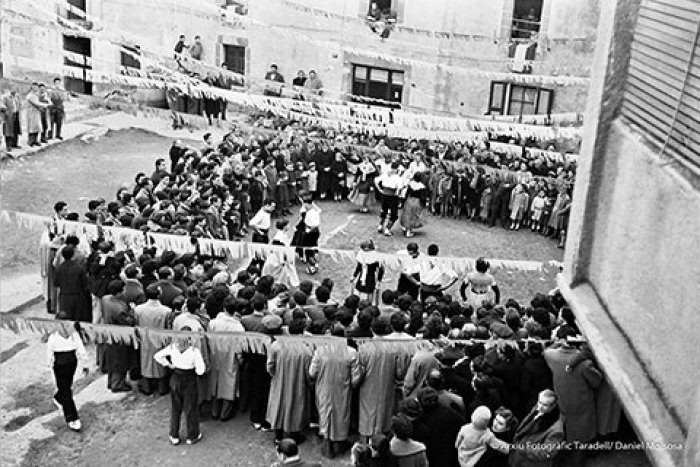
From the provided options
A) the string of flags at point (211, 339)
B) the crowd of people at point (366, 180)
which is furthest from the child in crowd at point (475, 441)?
the crowd of people at point (366, 180)

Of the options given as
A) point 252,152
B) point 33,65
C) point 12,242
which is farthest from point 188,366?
point 33,65

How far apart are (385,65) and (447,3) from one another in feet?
9.52

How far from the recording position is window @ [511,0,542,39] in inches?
1080

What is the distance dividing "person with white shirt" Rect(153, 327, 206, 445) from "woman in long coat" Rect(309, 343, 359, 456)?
1.42 metres

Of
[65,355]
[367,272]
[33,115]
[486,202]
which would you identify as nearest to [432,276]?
[367,272]

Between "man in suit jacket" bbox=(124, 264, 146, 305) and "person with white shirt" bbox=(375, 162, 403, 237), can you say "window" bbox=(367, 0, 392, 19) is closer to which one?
"person with white shirt" bbox=(375, 162, 403, 237)

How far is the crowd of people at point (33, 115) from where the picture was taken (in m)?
21.3

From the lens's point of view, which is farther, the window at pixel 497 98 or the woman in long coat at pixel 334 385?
the window at pixel 497 98

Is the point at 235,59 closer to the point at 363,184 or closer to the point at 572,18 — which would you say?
the point at 572,18

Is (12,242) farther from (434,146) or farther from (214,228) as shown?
(434,146)

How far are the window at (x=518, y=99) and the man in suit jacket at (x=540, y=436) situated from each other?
64.2 ft

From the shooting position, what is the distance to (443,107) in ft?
94.2

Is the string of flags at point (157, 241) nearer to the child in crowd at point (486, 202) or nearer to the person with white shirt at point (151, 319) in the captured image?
the person with white shirt at point (151, 319)

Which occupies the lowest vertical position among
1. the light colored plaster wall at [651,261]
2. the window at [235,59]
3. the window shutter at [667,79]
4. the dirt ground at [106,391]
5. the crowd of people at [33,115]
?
the dirt ground at [106,391]
